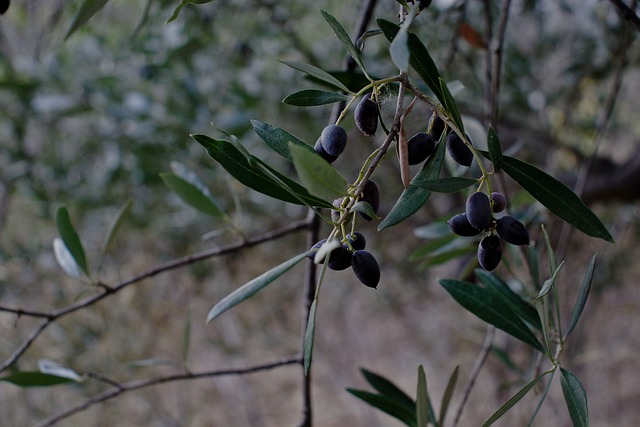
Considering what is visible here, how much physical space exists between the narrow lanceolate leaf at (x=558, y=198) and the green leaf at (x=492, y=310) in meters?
0.13

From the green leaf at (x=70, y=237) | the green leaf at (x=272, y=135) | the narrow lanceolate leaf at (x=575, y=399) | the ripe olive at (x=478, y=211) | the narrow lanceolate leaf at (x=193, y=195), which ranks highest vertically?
the narrow lanceolate leaf at (x=193, y=195)

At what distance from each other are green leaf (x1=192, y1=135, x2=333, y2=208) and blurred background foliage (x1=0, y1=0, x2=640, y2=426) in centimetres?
52

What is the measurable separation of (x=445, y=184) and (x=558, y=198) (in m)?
0.10

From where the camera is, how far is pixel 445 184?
41 cm

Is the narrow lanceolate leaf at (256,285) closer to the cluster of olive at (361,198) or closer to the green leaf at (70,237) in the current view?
the cluster of olive at (361,198)

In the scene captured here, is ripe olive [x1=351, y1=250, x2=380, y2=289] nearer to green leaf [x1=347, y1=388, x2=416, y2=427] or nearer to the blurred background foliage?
green leaf [x1=347, y1=388, x2=416, y2=427]

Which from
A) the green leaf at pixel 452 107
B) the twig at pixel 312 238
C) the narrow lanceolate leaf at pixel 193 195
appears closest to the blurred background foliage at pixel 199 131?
the twig at pixel 312 238

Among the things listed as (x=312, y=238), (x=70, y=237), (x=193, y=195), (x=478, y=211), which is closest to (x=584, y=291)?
(x=478, y=211)

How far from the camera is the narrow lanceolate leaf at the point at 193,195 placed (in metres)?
0.73

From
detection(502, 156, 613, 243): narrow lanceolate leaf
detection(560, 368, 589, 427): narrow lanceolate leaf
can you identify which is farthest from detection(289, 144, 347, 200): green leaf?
detection(560, 368, 589, 427): narrow lanceolate leaf

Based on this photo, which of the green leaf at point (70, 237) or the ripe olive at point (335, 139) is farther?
the green leaf at point (70, 237)

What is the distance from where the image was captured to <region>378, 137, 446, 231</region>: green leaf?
1.36 ft

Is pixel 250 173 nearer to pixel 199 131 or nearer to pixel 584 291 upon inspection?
pixel 584 291

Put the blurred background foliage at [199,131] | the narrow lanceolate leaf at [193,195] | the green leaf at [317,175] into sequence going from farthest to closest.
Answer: the blurred background foliage at [199,131], the narrow lanceolate leaf at [193,195], the green leaf at [317,175]
